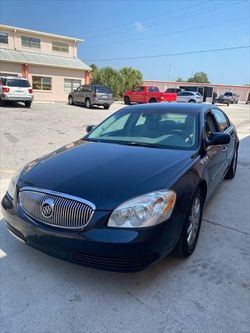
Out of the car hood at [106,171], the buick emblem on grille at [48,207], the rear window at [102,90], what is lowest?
the buick emblem on grille at [48,207]

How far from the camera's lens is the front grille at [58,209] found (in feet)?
8.00

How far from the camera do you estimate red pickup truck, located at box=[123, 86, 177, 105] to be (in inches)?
997

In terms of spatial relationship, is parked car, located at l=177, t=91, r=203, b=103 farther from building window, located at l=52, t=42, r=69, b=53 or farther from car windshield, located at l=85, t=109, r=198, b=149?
Result: car windshield, located at l=85, t=109, r=198, b=149

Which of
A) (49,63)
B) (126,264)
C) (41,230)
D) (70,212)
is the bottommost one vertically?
(126,264)

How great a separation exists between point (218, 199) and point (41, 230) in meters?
3.21

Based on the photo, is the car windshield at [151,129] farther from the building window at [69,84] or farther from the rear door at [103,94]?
the building window at [69,84]

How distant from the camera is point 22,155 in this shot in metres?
7.62

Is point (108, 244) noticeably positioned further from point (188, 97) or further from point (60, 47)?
point (60, 47)

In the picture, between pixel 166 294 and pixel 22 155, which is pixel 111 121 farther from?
Result: pixel 22 155

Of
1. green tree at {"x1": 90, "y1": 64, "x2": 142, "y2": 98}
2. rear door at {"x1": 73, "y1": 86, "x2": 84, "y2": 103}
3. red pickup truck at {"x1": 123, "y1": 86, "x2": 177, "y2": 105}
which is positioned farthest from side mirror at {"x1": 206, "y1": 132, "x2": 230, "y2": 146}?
green tree at {"x1": 90, "y1": 64, "x2": 142, "y2": 98}

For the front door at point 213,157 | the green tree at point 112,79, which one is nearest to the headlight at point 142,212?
the front door at point 213,157

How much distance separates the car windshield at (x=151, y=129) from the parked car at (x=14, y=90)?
53.2 ft

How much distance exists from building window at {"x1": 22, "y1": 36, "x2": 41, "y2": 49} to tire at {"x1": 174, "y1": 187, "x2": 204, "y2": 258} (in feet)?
94.5

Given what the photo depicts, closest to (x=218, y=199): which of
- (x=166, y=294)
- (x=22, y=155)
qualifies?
(x=166, y=294)
